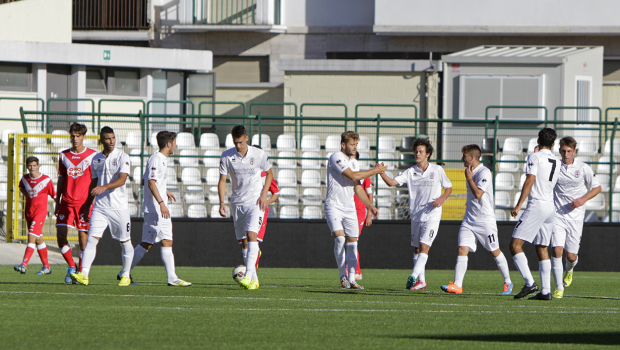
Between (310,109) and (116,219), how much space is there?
14690 mm

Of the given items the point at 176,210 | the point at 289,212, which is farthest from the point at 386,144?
the point at 176,210

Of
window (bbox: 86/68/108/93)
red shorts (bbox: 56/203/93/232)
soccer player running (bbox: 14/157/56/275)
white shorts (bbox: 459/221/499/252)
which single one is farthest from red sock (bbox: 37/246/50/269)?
window (bbox: 86/68/108/93)

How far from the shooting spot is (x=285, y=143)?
17.7 metres

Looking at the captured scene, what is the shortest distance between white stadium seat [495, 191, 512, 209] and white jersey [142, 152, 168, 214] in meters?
8.25

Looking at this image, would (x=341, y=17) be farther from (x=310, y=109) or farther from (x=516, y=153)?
(x=516, y=153)

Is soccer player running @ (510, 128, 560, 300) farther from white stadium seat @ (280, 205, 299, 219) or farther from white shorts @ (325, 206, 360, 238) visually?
white stadium seat @ (280, 205, 299, 219)

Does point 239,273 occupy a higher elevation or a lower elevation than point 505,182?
lower

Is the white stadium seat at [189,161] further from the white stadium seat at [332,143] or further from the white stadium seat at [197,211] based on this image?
the white stadium seat at [332,143]

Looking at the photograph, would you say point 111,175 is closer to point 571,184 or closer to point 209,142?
point 571,184

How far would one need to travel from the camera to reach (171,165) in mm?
16625

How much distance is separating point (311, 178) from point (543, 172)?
26.5 ft

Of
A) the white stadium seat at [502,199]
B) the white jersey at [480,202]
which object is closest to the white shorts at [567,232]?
the white jersey at [480,202]

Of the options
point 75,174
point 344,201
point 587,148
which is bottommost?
point 344,201

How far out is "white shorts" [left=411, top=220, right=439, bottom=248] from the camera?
33.7ft
